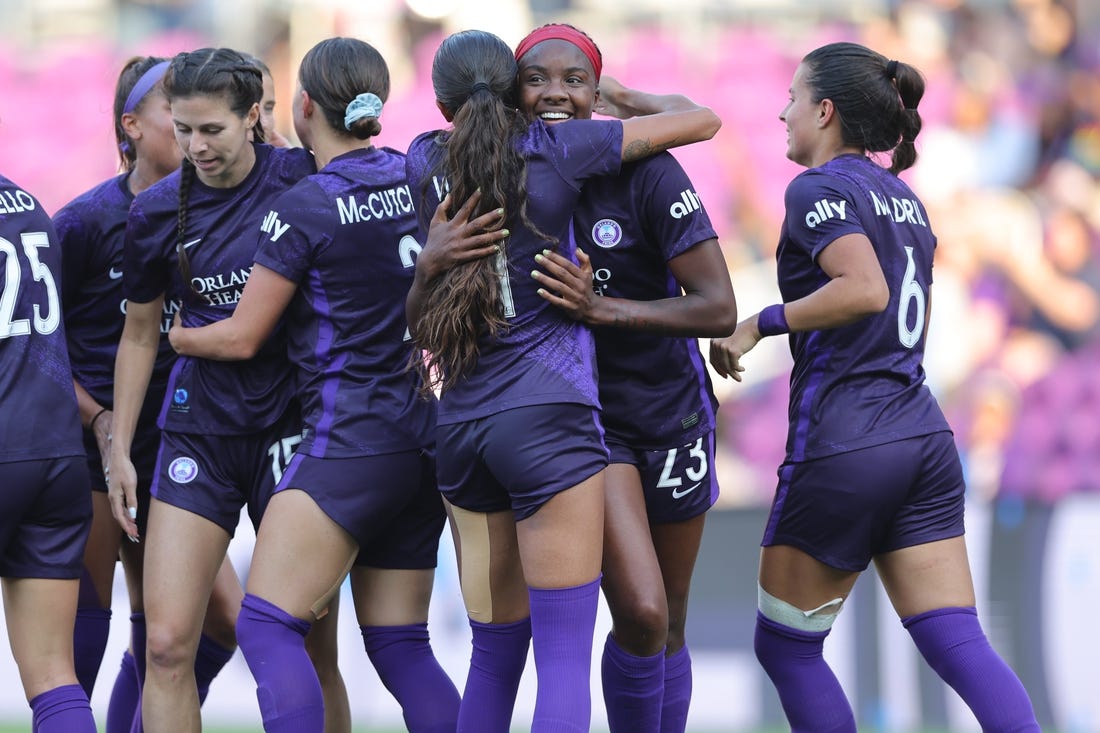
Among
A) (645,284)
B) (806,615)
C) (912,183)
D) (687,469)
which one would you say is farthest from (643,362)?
(912,183)

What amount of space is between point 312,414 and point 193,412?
41cm

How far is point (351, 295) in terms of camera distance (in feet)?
12.4

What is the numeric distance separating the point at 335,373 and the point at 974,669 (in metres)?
1.83

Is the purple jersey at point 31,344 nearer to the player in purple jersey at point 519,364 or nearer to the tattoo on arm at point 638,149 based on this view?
the player in purple jersey at point 519,364

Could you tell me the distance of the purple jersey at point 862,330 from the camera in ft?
12.2

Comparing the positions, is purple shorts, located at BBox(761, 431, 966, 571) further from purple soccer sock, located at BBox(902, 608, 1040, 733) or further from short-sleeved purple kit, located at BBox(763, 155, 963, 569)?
purple soccer sock, located at BBox(902, 608, 1040, 733)

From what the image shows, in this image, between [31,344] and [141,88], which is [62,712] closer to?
[31,344]

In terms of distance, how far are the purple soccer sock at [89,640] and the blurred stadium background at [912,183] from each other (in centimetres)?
251

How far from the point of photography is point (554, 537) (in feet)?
10.8

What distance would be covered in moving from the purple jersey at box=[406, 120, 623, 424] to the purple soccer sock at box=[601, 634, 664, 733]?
2.62 ft

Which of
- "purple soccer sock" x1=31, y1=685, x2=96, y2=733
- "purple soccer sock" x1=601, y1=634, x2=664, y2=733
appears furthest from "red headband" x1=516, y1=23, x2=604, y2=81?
"purple soccer sock" x1=31, y1=685, x2=96, y2=733

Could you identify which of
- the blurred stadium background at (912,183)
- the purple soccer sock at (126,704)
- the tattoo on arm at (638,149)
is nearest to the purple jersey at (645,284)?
the tattoo on arm at (638,149)

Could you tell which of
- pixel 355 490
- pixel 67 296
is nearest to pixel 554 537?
pixel 355 490

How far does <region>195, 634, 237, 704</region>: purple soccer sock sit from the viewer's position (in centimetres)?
444
